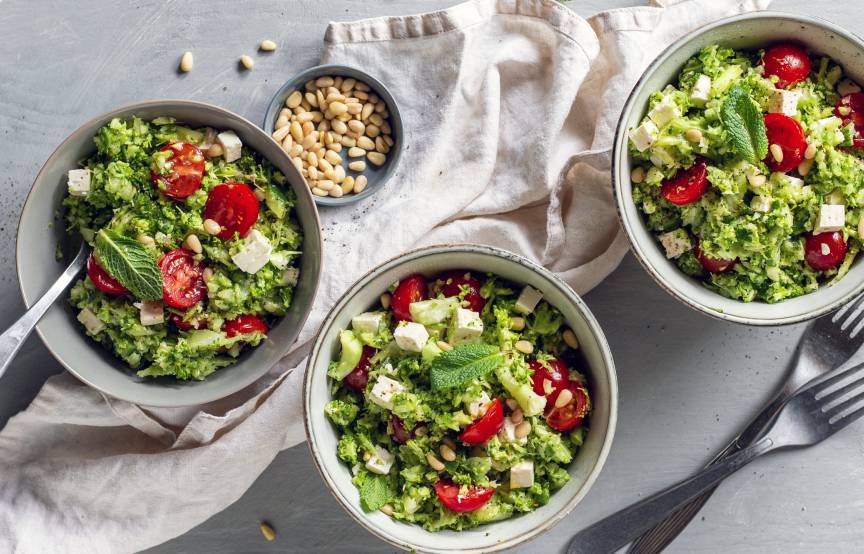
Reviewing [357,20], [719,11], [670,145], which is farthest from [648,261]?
[357,20]

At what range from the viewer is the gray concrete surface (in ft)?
10.5

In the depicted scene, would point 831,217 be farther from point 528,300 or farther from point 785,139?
point 528,300

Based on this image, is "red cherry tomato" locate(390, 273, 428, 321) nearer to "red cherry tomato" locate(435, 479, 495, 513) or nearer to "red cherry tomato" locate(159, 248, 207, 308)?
"red cherry tomato" locate(435, 479, 495, 513)

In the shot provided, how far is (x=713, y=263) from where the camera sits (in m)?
2.73

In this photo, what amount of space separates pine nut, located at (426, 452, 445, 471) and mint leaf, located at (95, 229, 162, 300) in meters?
1.05

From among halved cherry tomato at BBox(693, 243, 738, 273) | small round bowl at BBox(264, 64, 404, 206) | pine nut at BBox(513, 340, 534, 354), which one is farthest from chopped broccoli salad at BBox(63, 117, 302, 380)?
halved cherry tomato at BBox(693, 243, 738, 273)

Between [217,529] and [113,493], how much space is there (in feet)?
1.49

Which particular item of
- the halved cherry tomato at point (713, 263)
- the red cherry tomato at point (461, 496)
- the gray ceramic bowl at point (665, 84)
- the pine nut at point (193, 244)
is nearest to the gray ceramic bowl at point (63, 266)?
the pine nut at point (193, 244)

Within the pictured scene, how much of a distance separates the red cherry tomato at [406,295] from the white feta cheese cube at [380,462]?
0.46 m

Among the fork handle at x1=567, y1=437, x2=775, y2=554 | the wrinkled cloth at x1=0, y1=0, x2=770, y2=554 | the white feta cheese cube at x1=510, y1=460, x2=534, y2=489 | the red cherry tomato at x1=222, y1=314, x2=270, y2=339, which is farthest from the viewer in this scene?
the fork handle at x1=567, y1=437, x2=775, y2=554

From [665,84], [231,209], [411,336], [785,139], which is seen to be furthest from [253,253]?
[785,139]

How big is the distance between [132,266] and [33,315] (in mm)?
422

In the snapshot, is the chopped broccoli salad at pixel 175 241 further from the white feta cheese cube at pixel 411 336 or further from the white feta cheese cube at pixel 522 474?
the white feta cheese cube at pixel 522 474

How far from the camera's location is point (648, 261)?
271 cm
